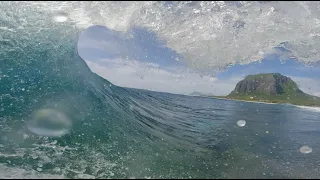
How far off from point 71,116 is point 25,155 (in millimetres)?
Result: 3365

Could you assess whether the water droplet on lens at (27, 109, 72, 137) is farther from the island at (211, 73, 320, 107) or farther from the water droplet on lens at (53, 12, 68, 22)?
the island at (211, 73, 320, 107)

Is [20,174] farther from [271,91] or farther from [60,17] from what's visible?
[271,91]

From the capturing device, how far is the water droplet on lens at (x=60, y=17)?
1291 centimetres

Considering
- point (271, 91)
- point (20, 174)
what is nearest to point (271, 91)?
point (271, 91)

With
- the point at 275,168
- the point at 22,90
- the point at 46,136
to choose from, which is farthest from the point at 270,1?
the point at 22,90

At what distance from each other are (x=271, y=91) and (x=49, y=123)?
176 m

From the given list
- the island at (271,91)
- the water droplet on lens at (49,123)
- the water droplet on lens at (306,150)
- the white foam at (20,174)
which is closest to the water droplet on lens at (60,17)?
the water droplet on lens at (49,123)

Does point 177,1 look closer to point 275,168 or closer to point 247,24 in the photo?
point 247,24

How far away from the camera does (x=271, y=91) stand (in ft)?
554

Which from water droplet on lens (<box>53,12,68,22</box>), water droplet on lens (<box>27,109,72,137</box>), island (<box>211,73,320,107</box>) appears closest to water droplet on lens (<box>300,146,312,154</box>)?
water droplet on lens (<box>27,109,72,137</box>)

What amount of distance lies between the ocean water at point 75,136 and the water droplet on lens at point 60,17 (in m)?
0.05

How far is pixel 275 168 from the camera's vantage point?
980 centimetres

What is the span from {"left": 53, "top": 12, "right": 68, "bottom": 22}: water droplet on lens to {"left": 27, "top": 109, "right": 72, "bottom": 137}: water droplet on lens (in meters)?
4.79

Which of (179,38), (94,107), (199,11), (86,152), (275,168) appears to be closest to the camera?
(86,152)
